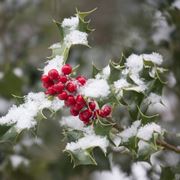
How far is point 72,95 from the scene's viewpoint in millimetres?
1067

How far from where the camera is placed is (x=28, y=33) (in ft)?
9.78

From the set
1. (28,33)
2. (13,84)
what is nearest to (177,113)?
(13,84)

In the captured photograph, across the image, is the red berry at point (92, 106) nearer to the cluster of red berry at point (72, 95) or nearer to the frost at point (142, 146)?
the cluster of red berry at point (72, 95)

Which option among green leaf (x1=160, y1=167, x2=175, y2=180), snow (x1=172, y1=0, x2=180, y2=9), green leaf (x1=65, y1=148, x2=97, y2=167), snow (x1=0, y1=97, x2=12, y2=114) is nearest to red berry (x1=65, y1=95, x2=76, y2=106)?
green leaf (x1=65, y1=148, x2=97, y2=167)

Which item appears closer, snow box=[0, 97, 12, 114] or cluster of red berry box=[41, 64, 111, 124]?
cluster of red berry box=[41, 64, 111, 124]

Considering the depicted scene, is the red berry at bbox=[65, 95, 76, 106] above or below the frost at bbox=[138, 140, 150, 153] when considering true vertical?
above

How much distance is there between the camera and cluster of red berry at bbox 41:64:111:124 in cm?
106

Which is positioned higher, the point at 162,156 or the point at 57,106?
the point at 57,106

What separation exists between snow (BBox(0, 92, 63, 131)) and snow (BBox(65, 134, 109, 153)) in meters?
0.09

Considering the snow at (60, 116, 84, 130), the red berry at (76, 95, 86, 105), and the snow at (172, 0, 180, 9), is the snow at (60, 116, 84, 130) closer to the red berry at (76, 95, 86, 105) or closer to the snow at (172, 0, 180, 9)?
the red berry at (76, 95, 86, 105)

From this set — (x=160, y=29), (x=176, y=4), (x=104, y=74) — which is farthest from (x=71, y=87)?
(x=160, y=29)

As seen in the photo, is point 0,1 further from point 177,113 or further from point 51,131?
point 177,113

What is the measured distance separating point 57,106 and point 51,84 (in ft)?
0.17

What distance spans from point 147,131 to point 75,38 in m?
0.29
